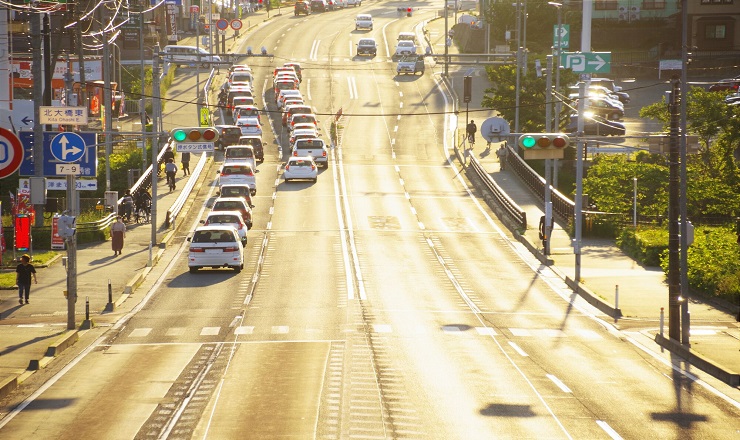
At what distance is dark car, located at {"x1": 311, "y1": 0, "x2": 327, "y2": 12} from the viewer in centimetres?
14875

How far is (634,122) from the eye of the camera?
83.5 m

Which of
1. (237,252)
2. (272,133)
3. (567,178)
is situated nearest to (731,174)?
(567,178)

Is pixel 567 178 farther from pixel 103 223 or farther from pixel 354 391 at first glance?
pixel 354 391

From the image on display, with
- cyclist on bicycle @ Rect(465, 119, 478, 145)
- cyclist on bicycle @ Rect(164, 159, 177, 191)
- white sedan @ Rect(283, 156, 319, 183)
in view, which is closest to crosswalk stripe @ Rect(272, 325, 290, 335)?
cyclist on bicycle @ Rect(164, 159, 177, 191)

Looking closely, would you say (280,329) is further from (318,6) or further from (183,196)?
(318,6)

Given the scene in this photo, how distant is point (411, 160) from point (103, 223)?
2594 cm

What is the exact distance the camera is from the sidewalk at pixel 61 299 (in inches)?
1111

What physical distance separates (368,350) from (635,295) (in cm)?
1350

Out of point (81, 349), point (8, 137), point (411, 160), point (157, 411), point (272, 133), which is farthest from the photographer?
point (272, 133)

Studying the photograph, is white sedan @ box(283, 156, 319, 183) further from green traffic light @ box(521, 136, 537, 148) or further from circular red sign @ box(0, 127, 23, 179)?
circular red sign @ box(0, 127, 23, 179)

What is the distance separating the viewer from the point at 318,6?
490 ft

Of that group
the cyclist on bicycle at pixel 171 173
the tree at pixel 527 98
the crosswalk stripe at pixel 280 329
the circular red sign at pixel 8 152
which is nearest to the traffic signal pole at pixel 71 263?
the crosswalk stripe at pixel 280 329

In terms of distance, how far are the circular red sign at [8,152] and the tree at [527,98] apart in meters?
59.9

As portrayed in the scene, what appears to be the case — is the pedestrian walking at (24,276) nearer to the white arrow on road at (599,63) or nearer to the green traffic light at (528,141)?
the green traffic light at (528,141)
